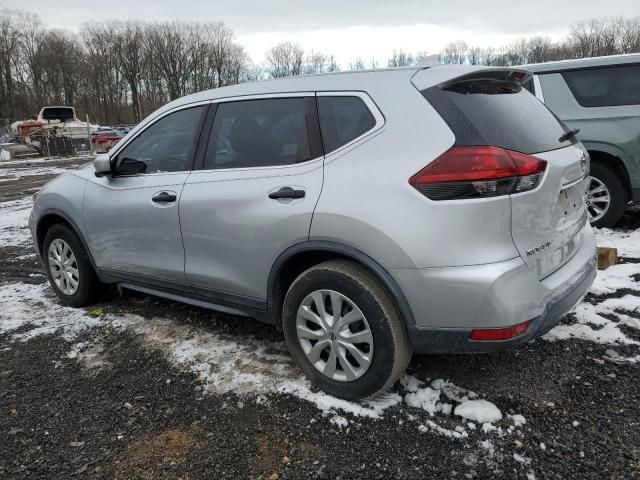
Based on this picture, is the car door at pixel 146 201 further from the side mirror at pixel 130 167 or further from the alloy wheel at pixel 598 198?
the alloy wheel at pixel 598 198

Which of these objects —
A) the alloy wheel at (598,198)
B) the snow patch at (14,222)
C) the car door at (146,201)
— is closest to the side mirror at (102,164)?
the car door at (146,201)

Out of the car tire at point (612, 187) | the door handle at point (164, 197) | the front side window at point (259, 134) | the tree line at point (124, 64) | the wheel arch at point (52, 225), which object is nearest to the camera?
the front side window at point (259, 134)

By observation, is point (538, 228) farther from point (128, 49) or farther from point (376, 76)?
point (128, 49)

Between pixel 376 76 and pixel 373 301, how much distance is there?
117 centimetres

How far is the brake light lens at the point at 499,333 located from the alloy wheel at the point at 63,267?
341cm

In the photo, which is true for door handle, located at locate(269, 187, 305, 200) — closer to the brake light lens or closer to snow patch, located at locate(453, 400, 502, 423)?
the brake light lens

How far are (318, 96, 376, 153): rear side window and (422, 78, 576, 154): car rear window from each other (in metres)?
0.33

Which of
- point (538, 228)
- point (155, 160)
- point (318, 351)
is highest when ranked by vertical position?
point (155, 160)

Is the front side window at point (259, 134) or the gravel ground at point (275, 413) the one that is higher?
the front side window at point (259, 134)

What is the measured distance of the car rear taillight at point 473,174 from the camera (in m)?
2.25

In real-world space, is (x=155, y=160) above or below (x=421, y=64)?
below

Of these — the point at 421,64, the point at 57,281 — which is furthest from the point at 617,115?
the point at 57,281

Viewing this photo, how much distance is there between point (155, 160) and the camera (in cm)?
366

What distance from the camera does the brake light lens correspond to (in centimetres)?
231
